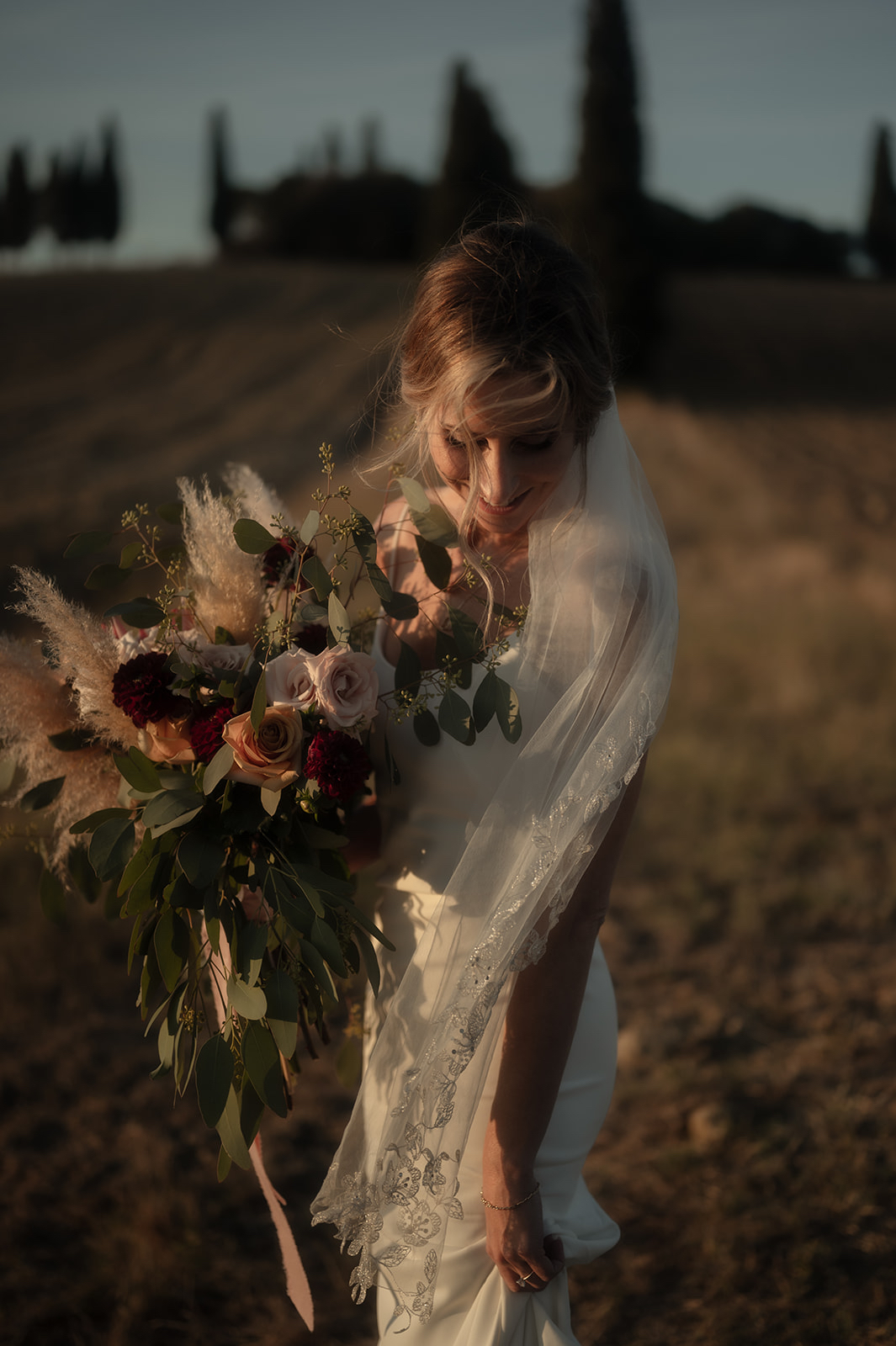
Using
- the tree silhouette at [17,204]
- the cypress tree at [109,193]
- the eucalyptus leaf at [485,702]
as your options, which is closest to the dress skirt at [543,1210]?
the eucalyptus leaf at [485,702]

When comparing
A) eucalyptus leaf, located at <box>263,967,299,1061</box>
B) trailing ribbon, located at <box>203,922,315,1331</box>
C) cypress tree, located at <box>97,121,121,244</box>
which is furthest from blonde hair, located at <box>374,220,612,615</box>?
cypress tree, located at <box>97,121,121,244</box>

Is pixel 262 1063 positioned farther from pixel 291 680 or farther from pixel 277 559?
pixel 277 559

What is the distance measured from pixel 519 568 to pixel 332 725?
53 cm

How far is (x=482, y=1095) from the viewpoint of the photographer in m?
1.83

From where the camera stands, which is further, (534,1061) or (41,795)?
(41,795)

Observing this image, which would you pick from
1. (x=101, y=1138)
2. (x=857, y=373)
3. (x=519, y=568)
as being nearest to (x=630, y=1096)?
(x=101, y=1138)

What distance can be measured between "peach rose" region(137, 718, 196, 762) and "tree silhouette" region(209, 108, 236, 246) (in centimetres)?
3346

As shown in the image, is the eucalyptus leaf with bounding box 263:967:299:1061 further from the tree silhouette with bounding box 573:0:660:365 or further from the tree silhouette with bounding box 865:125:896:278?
the tree silhouette with bounding box 865:125:896:278

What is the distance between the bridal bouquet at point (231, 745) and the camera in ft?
5.04

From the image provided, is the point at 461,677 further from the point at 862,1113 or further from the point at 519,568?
the point at 862,1113

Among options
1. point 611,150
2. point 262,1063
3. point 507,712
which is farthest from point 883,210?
point 262,1063

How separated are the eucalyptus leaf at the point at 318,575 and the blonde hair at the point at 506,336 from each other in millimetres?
266

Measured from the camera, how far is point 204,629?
5.85 feet

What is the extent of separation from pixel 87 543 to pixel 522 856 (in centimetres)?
96
